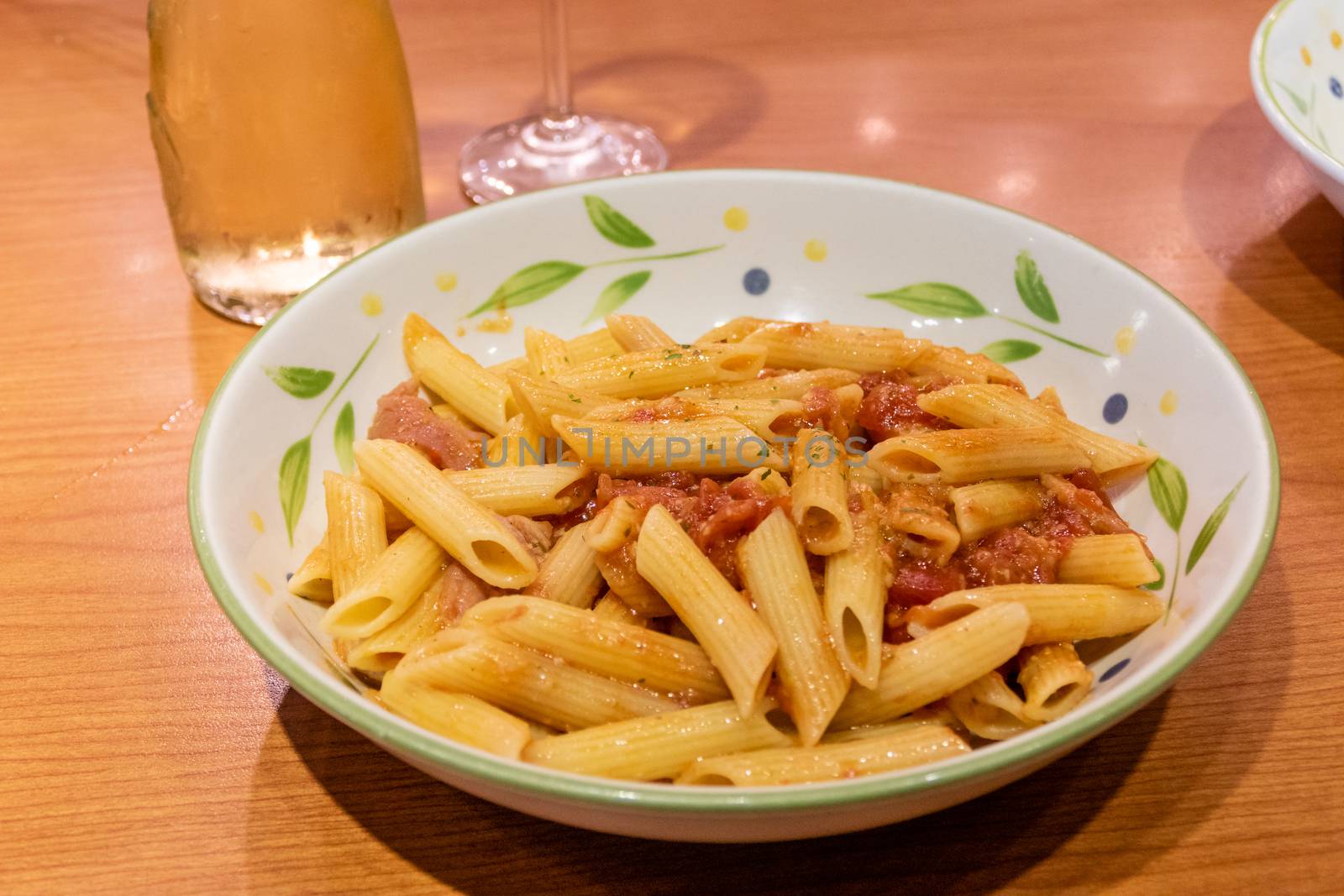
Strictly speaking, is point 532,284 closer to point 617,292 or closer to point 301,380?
point 617,292

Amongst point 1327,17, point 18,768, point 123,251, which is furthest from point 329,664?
point 1327,17

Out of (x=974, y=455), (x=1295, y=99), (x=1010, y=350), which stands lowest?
(x=1010, y=350)

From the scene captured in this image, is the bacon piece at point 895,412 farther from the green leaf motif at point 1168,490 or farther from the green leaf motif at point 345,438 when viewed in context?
the green leaf motif at point 345,438

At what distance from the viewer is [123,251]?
7.98 ft

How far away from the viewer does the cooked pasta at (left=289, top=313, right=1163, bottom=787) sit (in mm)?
1265

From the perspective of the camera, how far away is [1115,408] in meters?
1.74

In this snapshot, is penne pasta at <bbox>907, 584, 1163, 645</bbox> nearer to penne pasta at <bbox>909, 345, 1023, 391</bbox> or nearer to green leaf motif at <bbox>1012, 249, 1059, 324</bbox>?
penne pasta at <bbox>909, 345, 1023, 391</bbox>

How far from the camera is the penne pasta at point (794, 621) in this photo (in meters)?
1.26

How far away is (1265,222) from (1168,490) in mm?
1179

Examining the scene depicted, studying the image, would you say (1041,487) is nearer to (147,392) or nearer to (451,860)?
(451,860)

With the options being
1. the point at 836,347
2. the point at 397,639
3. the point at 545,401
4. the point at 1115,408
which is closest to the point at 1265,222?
the point at 1115,408

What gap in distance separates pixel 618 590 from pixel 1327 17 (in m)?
1.98

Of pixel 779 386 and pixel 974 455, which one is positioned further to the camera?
pixel 779 386

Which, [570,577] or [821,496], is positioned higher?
[821,496]
